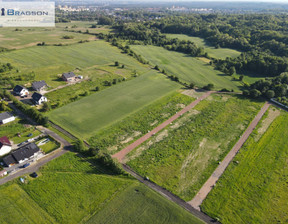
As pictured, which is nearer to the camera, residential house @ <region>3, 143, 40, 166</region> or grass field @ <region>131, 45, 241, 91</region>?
residential house @ <region>3, 143, 40, 166</region>

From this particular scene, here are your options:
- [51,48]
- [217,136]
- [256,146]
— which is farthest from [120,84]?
[51,48]

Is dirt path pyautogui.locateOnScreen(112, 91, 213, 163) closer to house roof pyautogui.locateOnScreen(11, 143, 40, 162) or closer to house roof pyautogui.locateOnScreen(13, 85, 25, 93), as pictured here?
house roof pyautogui.locateOnScreen(11, 143, 40, 162)

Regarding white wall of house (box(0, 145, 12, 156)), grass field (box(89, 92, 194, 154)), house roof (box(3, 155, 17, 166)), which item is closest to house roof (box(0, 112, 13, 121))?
white wall of house (box(0, 145, 12, 156))

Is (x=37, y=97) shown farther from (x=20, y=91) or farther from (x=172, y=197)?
(x=172, y=197)

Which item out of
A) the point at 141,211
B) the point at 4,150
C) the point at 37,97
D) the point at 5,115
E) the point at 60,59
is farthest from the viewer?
the point at 60,59

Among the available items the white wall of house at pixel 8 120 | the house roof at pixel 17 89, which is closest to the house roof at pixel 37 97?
the house roof at pixel 17 89

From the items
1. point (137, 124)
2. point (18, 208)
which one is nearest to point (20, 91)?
point (137, 124)
